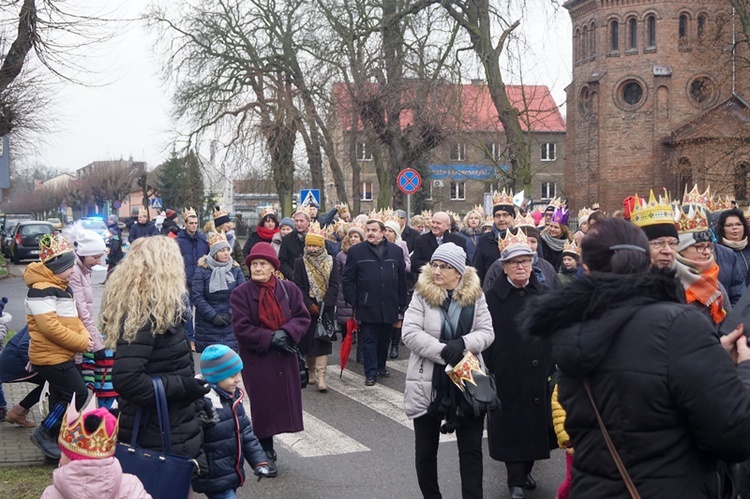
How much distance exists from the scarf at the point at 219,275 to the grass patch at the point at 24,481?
2.46m

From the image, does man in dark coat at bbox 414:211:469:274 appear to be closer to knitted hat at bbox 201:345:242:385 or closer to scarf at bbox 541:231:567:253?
scarf at bbox 541:231:567:253

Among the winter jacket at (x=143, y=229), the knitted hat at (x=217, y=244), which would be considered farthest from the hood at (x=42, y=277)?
the winter jacket at (x=143, y=229)

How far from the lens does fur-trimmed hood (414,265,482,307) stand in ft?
19.0

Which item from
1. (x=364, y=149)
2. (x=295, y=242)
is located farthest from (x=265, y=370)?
(x=364, y=149)

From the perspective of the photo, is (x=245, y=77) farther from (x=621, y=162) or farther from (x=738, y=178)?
(x=621, y=162)

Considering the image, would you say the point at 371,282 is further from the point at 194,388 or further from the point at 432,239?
the point at 194,388

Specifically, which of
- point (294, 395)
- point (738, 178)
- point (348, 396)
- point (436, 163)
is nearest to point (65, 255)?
point (294, 395)

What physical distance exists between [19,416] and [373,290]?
4434 millimetres

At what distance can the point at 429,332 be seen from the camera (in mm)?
5773

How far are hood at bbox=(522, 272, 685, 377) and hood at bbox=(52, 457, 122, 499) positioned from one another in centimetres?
209

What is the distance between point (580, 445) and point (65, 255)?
486 centimetres

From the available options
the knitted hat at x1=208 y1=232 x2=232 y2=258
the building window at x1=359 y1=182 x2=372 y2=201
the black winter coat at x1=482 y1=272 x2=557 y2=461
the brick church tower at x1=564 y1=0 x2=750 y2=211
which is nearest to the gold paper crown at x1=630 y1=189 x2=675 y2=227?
the black winter coat at x1=482 y1=272 x2=557 y2=461

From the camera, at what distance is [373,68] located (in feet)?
82.0

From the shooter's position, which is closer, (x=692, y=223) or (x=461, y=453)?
(x=461, y=453)
